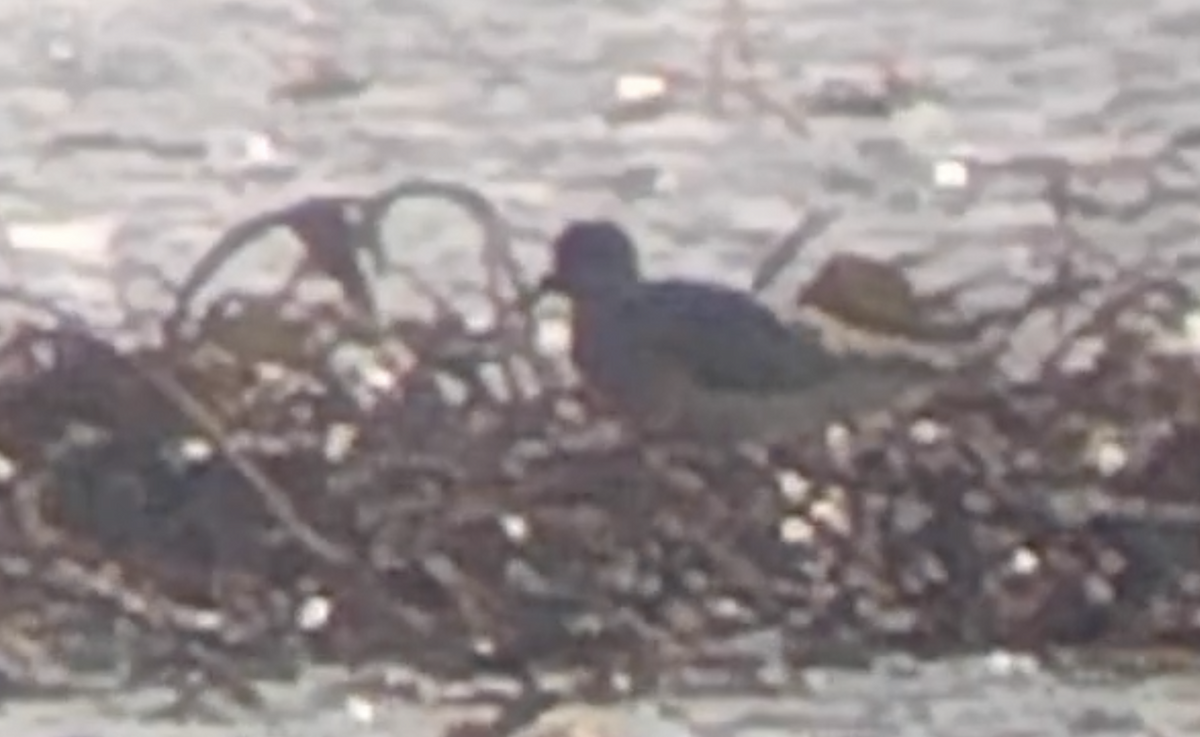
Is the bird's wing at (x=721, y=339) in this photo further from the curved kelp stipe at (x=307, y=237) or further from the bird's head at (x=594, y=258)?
the curved kelp stipe at (x=307, y=237)

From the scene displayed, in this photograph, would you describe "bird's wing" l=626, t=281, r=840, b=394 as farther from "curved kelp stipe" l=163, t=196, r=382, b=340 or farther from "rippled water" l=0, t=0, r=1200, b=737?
"curved kelp stipe" l=163, t=196, r=382, b=340

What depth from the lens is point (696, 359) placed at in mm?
982

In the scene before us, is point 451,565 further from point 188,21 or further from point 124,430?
point 188,21

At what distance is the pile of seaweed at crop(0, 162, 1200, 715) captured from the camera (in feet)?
3.22

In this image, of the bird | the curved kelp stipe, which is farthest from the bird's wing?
the curved kelp stipe

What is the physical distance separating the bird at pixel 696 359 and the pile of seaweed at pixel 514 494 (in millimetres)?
13

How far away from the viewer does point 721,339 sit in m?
0.98

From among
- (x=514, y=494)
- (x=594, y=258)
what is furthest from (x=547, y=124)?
(x=514, y=494)

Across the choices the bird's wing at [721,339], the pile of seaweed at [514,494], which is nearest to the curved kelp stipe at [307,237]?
the pile of seaweed at [514,494]

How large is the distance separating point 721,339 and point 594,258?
69 millimetres

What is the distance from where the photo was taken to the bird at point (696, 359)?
979 millimetres

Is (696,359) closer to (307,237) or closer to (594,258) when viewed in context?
(594,258)

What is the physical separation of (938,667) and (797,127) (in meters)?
0.26

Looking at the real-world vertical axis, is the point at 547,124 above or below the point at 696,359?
above
